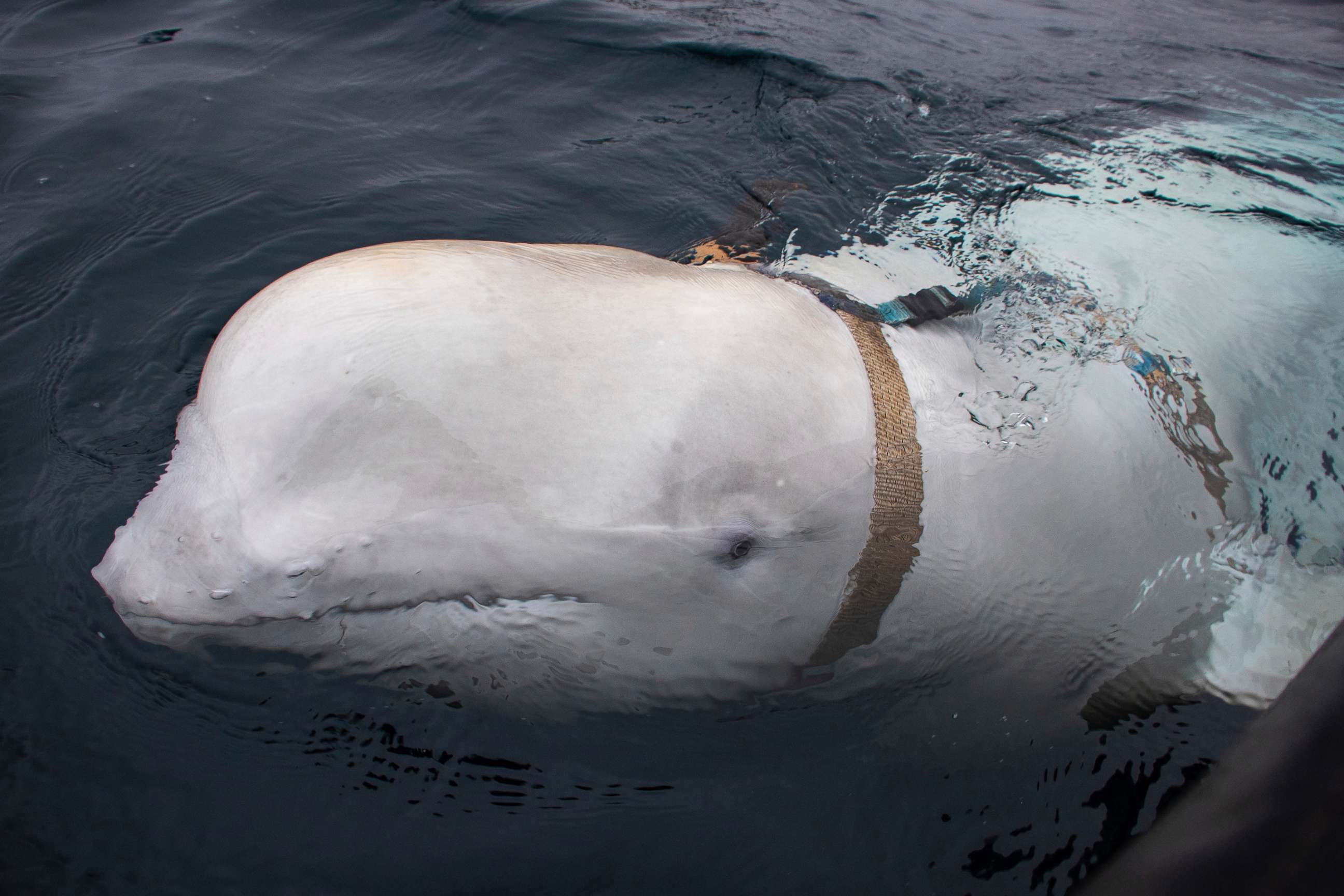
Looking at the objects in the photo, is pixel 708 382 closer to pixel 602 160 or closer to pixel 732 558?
pixel 732 558

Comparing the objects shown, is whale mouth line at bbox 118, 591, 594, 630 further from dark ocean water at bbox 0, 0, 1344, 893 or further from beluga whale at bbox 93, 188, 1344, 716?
dark ocean water at bbox 0, 0, 1344, 893

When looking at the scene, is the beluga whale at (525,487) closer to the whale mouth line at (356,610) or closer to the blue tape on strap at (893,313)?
the whale mouth line at (356,610)

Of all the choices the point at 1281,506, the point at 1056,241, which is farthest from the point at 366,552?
the point at 1056,241

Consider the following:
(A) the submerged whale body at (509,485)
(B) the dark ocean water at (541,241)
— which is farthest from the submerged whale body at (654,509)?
(B) the dark ocean water at (541,241)

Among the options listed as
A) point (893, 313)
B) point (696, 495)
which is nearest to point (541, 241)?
point (893, 313)

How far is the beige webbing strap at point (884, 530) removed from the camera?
2.05 m

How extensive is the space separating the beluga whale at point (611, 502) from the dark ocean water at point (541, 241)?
22cm

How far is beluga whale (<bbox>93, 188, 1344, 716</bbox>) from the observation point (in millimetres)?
1668

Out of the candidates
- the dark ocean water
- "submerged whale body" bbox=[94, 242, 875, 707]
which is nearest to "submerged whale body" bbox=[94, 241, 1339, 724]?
"submerged whale body" bbox=[94, 242, 875, 707]

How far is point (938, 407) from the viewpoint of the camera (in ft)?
7.63

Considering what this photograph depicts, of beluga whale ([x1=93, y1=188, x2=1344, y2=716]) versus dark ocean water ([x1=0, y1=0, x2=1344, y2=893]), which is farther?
dark ocean water ([x1=0, y1=0, x2=1344, y2=893])

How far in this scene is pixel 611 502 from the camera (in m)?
1.76

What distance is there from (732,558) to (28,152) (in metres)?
4.62

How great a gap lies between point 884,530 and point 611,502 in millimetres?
704
